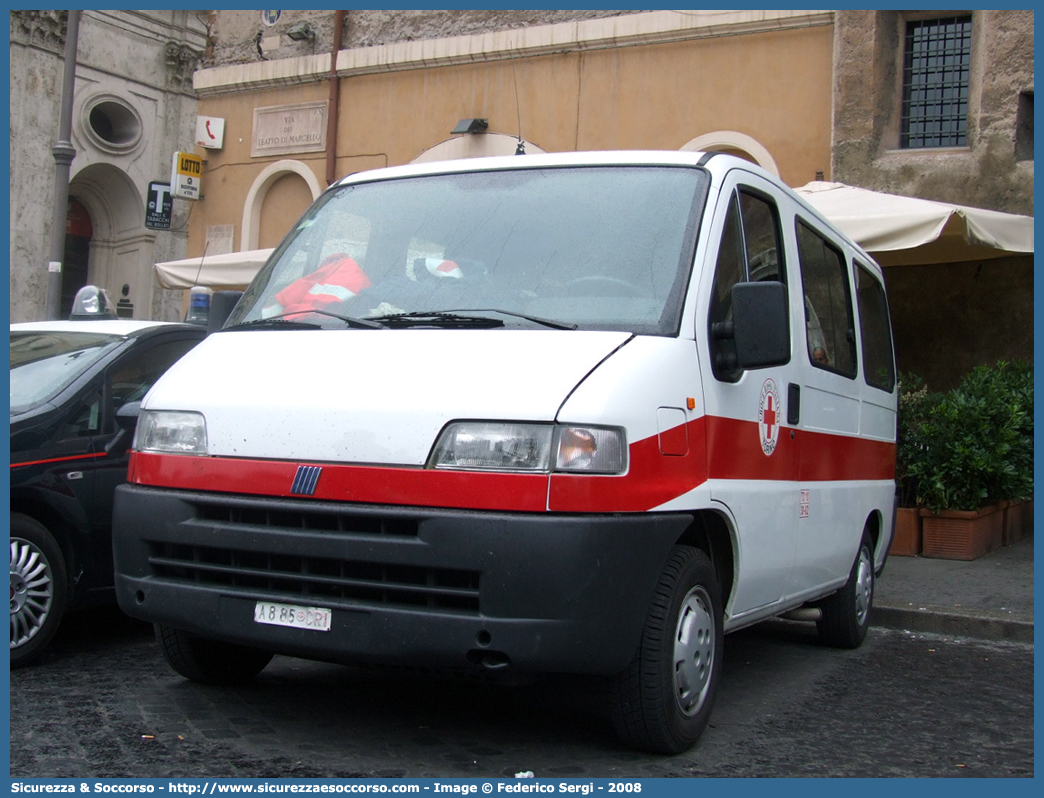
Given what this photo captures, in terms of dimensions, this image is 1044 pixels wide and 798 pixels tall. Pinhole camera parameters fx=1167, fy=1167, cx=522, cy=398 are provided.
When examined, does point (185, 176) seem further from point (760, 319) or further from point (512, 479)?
point (512, 479)

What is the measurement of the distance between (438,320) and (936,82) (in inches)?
379

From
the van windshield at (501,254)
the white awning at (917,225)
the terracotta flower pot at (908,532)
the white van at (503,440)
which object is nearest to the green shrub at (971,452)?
the terracotta flower pot at (908,532)

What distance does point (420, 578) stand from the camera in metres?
3.62

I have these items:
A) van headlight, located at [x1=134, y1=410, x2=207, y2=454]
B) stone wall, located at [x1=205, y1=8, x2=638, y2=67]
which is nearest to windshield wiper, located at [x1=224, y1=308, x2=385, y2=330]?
van headlight, located at [x1=134, y1=410, x2=207, y2=454]

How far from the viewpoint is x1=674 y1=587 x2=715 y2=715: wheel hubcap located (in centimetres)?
398

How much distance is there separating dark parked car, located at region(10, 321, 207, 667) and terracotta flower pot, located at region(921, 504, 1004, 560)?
618 cm

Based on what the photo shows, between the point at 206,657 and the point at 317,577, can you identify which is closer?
the point at 317,577

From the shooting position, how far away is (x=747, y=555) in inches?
175

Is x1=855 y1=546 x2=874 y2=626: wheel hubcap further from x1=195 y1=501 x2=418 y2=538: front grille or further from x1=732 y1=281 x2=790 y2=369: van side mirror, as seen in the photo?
x1=195 y1=501 x2=418 y2=538: front grille

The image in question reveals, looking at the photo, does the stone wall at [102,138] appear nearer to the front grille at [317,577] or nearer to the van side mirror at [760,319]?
the front grille at [317,577]

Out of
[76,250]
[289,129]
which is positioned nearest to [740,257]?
[289,129]

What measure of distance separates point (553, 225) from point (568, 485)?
Answer: 135cm
